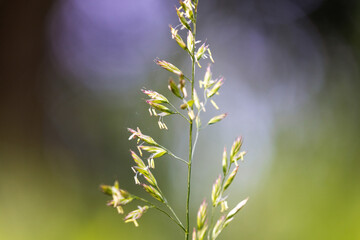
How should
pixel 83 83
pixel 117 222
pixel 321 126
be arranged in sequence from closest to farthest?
pixel 117 222 < pixel 321 126 < pixel 83 83

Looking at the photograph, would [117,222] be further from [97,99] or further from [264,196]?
[97,99]

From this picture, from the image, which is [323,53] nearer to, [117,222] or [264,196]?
[264,196]

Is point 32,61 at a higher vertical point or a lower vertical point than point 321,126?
higher

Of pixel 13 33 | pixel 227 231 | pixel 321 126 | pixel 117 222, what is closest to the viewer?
pixel 117 222

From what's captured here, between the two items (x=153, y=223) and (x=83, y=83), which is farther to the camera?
(x=83, y=83)

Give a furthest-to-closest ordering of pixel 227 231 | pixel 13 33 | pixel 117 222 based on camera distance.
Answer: pixel 13 33
pixel 227 231
pixel 117 222

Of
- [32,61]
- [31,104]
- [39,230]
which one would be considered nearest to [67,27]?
[32,61]

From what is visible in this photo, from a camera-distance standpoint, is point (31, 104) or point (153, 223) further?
point (31, 104)

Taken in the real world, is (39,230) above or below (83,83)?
below

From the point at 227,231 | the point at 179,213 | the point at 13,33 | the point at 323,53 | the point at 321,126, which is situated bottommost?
the point at 227,231
